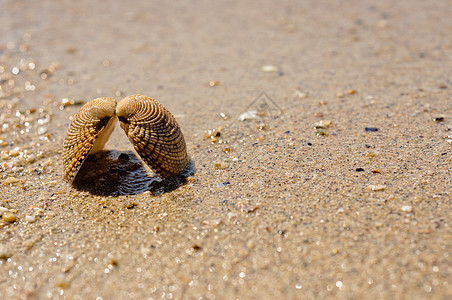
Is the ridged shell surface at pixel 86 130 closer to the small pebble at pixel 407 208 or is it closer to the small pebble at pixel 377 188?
the small pebble at pixel 377 188

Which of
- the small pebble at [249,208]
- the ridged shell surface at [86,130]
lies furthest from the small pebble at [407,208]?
the ridged shell surface at [86,130]

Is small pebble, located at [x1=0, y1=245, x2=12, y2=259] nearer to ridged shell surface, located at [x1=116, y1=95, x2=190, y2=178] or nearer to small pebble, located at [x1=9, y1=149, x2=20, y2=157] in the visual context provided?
ridged shell surface, located at [x1=116, y1=95, x2=190, y2=178]

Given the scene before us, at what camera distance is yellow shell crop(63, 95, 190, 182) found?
3.10 m

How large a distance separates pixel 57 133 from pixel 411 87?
3.66 metres

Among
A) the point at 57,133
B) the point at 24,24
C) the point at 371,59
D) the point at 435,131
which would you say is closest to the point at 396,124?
the point at 435,131

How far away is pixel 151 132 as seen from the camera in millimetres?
3113

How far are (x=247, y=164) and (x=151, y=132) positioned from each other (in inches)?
32.8

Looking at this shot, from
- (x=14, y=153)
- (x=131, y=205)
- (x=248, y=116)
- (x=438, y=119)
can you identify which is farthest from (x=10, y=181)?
(x=438, y=119)

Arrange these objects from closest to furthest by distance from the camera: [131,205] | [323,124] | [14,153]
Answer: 1. [131,205]
2. [14,153]
3. [323,124]

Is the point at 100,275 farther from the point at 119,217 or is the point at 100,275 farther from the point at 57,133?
the point at 57,133

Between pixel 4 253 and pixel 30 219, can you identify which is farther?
pixel 30 219

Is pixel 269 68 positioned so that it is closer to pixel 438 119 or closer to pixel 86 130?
pixel 438 119

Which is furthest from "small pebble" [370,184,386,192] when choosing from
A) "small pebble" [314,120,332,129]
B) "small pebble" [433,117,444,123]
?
"small pebble" [433,117,444,123]

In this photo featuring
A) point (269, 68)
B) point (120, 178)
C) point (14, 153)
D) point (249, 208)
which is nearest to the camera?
point (249, 208)
